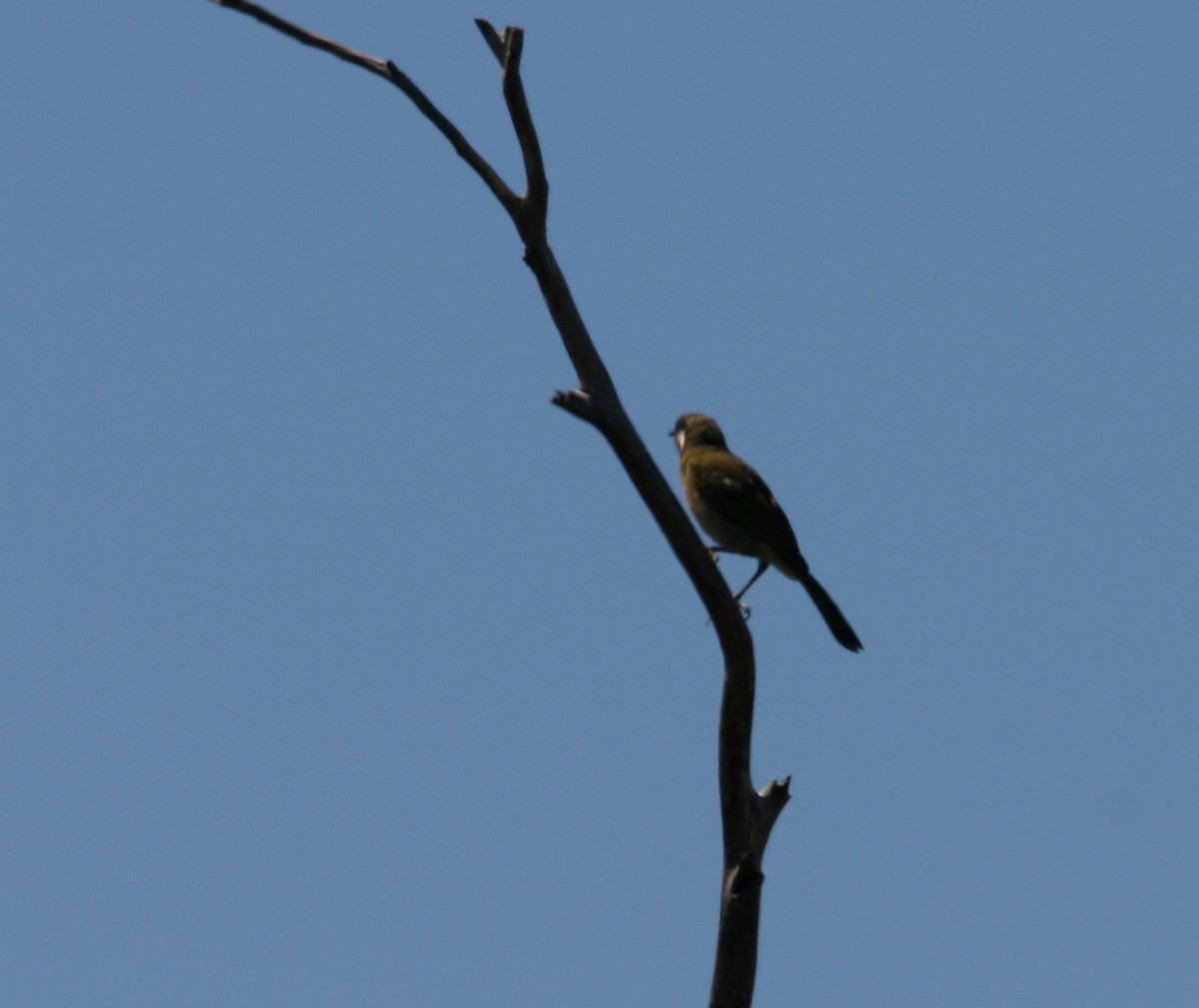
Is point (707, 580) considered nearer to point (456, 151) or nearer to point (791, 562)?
point (456, 151)

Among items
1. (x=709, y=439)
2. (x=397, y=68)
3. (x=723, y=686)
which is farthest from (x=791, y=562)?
(x=397, y=68)

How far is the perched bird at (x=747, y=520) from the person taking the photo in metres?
8.49

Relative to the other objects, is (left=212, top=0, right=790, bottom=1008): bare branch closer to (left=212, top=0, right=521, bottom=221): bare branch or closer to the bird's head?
(left=212, top=0, right=521, bottom=221): bare branch

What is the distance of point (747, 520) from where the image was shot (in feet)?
28.4

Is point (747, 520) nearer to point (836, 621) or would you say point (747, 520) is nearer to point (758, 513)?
point (758, 513)

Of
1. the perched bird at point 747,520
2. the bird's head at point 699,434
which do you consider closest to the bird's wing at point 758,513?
the perched bird at point 747,520

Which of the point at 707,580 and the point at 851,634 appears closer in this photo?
the point at 707,580

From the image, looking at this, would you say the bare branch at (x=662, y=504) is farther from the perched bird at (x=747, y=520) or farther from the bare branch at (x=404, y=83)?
the perched bird at (x=747, y=520)

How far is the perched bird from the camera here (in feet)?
27.9

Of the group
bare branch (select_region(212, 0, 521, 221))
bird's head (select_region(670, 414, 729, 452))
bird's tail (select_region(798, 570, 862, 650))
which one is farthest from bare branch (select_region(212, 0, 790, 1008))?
bird's head (select_region(670, 414, 729, 452))

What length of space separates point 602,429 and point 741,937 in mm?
1737

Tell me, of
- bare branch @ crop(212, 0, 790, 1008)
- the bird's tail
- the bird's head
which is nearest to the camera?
bare branch @ crop(212, 0, 790, 1008)

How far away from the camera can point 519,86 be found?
5.89m

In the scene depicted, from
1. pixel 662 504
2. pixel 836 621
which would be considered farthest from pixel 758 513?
pixel 662 504
